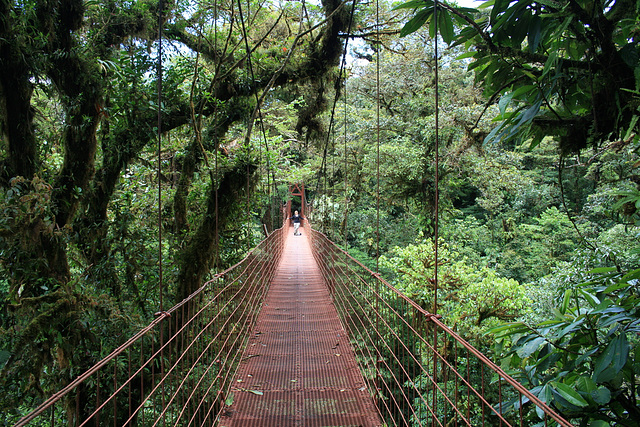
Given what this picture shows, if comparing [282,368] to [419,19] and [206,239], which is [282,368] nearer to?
[206,239]

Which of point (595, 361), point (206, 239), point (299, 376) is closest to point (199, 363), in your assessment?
point (299, 376)

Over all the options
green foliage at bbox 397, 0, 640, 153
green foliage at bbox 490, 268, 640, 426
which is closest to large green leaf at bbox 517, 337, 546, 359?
green foliage at bbox 490, 268, 640, 426

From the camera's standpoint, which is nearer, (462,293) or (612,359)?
(612,359)

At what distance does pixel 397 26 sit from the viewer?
5266mm

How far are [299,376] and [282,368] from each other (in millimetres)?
158

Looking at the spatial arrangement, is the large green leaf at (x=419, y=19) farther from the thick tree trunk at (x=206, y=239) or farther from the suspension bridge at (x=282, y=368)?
the thick tree trunk at (x=206, y=239)

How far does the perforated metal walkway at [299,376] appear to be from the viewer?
169cm

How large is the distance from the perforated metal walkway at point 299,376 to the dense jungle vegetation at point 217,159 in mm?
647

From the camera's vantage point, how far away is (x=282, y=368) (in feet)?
7.36

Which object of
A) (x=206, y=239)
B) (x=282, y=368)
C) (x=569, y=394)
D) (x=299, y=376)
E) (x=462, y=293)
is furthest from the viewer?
(x=462, y=293)

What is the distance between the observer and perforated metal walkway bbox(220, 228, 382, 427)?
169cm

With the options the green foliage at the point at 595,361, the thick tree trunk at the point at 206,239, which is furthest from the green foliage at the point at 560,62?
the thick tree trunk at the point at 206,239

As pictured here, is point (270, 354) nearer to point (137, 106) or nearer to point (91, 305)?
point (91, 305)

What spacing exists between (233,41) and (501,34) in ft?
13.6
